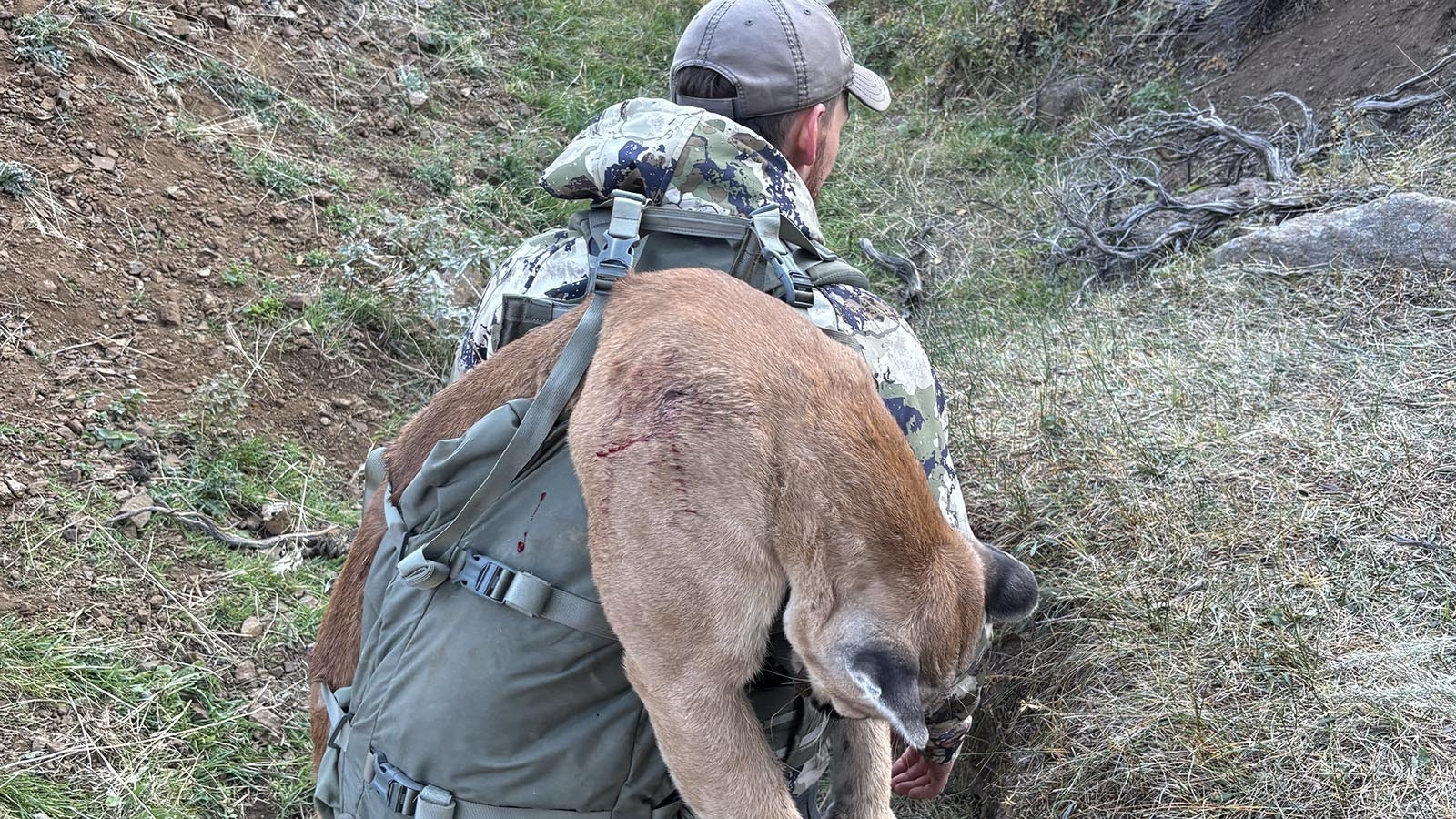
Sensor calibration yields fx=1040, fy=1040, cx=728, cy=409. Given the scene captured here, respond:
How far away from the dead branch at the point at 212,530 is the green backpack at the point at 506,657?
9.20 feet

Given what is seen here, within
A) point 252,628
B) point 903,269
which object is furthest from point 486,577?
point 903,269

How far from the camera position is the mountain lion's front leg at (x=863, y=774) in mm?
2465

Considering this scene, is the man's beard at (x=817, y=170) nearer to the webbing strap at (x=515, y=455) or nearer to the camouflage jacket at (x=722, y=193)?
the camouflage jacket at (x=722, y=193)

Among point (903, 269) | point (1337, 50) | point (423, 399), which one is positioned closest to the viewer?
point (423, 399)

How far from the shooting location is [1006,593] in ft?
7.07

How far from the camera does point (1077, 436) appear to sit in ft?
14.5

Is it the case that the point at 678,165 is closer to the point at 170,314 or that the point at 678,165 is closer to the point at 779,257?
the point at 779,257

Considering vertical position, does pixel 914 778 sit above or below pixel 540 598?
below

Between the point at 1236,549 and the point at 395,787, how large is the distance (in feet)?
9.47

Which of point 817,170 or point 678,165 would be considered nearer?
point 678,165

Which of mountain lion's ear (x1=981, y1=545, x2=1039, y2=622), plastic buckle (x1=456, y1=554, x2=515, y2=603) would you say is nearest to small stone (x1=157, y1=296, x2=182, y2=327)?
plastic buckle (x1=456, y1=554, x2=515, y2=603)

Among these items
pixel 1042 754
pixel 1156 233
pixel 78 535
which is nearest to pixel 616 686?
pixel 1042 754

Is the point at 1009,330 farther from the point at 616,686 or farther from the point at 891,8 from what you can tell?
the point at 891,8

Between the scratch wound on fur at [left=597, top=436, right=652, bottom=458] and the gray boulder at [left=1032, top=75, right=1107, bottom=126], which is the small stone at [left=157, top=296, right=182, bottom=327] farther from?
the gray boulder at [left=1032, top=75, right=1107, bottom=126]
